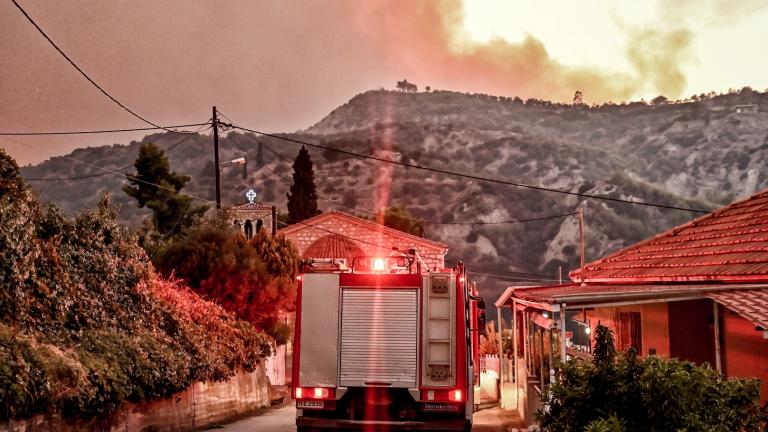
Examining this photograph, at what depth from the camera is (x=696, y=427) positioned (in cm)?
810

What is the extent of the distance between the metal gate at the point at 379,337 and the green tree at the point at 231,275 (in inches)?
562

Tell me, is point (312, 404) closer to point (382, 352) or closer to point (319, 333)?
point (319, 333)

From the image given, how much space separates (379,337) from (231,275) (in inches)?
641

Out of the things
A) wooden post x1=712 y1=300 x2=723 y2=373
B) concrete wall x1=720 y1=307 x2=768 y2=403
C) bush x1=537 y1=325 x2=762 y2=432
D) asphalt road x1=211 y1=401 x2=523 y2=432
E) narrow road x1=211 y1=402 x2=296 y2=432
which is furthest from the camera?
asphalt road x1=211 y1=401 x2=523 y2=432

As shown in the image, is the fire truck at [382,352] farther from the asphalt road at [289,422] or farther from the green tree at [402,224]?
the green tree at [402,224]

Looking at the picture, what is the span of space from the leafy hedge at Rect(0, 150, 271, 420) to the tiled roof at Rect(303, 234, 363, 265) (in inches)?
1256

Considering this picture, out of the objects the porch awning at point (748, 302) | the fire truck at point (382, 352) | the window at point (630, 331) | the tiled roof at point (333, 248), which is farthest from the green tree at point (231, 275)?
the tiled roof at point (333, 248)

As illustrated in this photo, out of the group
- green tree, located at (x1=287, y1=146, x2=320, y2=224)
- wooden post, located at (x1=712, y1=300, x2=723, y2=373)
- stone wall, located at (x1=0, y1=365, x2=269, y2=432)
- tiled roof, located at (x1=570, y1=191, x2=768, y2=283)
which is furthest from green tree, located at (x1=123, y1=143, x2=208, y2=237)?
wooden post, located at (x1=712, y1=300, x2=723, y2=373)

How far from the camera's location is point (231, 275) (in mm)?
28516

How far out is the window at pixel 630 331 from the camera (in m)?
20.1

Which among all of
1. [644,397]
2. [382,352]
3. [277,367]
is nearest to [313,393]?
[382,352]

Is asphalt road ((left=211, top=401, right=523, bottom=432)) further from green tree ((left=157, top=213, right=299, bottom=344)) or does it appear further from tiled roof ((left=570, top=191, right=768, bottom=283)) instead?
green tree ((left=157, top=213, right=299, bottom=344))

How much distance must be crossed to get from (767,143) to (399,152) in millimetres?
79214

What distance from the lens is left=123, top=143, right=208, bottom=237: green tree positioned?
5028 centimetres
